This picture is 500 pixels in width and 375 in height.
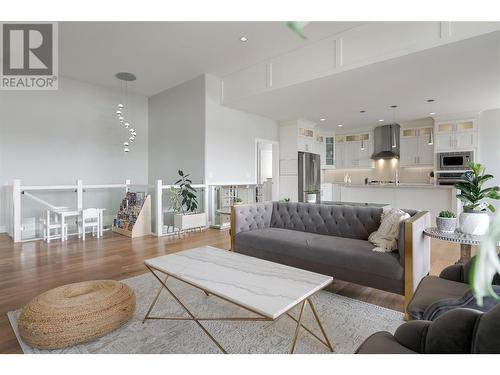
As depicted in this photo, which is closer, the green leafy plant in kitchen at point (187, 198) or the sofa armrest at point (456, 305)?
the sofa armrest at point (456, 305)

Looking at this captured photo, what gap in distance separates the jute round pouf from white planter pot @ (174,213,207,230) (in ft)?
10.5

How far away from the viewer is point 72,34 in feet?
14.1

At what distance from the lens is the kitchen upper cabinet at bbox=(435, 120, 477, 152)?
618 centimetres

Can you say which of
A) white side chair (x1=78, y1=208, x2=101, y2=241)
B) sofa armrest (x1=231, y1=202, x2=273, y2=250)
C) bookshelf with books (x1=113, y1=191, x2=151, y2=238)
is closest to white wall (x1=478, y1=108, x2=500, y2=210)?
sofa armrest (x1=231, y1=202, x2=273, y2=250)

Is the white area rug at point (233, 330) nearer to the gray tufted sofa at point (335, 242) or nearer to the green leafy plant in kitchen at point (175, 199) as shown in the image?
the gray tufted sofa at point (335, 242)

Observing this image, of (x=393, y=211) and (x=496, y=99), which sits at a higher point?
(x=496, y=99)

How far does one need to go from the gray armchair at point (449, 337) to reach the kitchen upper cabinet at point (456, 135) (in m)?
6.85

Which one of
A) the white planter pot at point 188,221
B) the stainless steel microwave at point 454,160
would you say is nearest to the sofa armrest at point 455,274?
the white planter pot at point 188,221

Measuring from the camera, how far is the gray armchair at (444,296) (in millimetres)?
1372

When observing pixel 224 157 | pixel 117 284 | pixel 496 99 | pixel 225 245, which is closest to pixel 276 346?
pixel 117 284

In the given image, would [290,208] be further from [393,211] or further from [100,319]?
[100,319]

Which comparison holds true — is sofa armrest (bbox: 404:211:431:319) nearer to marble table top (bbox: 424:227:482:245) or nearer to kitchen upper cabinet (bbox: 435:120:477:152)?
marble table top (bbox: 424:227:482:245)

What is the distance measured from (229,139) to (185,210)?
1.97 meters

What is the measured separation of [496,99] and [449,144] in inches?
51.5
